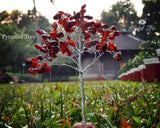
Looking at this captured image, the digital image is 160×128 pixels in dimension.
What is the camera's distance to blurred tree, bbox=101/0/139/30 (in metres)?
1.40

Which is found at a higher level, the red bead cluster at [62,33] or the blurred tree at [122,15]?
the blurred tree at [122,15]

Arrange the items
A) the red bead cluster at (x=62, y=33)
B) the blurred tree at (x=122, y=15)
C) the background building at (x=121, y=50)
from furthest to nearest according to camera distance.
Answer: the background building at (x=121, y=50), the blurred tree at (x=122, y=15), the red bead cluster at (x=62, y=33)

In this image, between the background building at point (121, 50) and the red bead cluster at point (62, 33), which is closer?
the red bead cluster at point (62, 33)

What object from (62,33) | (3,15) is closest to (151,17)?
(62,33)

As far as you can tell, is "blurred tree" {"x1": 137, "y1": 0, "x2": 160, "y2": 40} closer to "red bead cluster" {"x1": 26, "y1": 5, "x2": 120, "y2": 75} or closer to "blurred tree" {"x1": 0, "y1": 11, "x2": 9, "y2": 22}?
"red bead cluster" {"x1": 26, "y1": 5, "x2": 120, "y2": 75}

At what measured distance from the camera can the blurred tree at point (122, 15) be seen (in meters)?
1.40

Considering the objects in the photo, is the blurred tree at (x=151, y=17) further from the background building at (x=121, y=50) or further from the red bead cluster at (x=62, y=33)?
the red bead cluster at (x=62, y=33)

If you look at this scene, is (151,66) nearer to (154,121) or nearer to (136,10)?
(136,10)

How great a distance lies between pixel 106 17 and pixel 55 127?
0.98 m

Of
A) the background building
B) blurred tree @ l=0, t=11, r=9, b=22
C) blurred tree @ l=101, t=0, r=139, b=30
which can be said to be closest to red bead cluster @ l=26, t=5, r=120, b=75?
the background building

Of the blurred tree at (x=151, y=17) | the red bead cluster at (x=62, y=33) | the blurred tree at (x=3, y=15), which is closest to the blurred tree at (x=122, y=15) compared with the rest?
the blurred tree at (x=151, y=17)

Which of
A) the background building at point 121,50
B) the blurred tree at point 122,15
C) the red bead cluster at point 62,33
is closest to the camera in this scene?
the red bead cluster at point 62,33

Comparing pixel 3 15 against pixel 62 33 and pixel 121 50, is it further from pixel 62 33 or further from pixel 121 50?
pixel 121 50

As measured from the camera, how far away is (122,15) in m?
1.47
